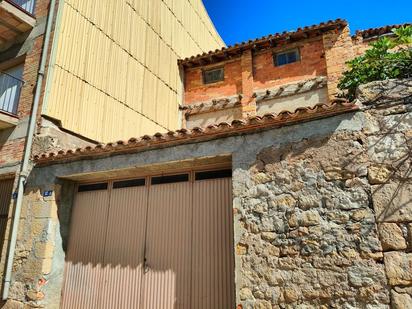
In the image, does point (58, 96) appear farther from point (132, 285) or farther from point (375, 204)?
point (375, 204)

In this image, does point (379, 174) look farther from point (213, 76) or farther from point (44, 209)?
point (213, 76)

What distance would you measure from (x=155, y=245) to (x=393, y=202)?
3.65m

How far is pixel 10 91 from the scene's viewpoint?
762cm

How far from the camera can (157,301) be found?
4.86 metres

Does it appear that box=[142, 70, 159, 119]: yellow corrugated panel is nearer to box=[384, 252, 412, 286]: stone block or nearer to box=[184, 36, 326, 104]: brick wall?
box=[184, 36, 326, 104]: brick wall

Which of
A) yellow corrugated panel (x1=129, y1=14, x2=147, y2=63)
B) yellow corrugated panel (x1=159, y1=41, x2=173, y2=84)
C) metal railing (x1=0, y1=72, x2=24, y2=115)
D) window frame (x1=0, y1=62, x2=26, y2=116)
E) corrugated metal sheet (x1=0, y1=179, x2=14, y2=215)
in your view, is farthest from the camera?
yellow corrugated panel (x1=159, y1=41, x2=173, y2=84)

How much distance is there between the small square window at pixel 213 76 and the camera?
11648 millimetres

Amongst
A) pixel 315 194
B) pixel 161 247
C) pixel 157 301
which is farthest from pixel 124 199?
pixel 315 194

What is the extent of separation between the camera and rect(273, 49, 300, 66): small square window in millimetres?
10656

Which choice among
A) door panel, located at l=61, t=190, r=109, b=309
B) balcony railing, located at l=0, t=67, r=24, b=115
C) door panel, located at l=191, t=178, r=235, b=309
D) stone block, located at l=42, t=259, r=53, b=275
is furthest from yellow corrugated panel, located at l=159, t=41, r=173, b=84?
stone block, located at l=42, t=259, r=53, b=275

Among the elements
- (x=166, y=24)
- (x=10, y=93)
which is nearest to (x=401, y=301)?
(x=10, y=93)

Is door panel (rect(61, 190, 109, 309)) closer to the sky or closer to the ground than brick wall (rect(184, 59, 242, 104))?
closer to the ground

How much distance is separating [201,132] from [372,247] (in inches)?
109

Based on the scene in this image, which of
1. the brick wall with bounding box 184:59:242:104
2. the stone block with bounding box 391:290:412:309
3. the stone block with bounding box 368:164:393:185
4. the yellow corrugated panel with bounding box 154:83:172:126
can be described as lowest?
the stone block with bounding box 391:290:412:309
